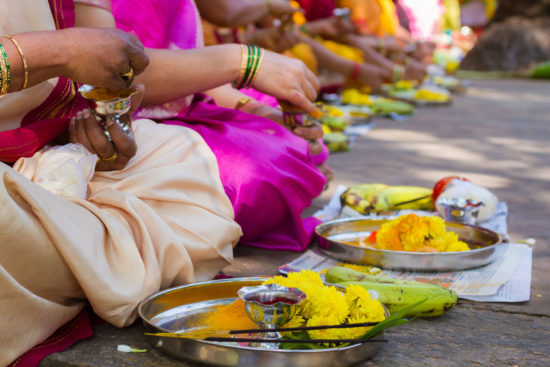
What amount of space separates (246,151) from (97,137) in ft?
1.70

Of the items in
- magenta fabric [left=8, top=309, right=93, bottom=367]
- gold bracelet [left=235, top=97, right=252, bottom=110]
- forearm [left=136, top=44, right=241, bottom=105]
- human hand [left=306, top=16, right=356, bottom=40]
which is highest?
forearm [left=136, top=44, right=241, bottom=105]

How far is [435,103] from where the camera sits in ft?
23.4

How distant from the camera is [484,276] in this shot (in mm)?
2096

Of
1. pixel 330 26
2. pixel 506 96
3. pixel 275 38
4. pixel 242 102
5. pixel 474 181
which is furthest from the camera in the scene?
pixel 506 96

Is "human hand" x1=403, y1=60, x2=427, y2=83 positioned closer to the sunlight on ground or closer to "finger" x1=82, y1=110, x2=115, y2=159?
the sunlight on ground

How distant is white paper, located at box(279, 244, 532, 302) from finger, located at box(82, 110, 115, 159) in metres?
0.60

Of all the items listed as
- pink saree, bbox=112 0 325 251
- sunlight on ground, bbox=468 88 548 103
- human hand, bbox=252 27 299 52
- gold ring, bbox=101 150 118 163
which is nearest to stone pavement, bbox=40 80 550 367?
sunlight on ground, bbox=468 88 548 103

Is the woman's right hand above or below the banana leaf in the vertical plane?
above

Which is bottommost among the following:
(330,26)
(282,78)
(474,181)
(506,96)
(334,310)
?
(506,96)

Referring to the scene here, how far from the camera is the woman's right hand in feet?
7.49

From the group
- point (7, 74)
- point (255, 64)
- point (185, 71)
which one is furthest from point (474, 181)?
point (7, 74)

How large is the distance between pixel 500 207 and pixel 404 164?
3.65ft

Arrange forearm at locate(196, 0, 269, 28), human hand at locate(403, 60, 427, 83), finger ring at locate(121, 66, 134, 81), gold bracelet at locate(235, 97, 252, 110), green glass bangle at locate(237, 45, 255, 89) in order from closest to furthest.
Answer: finger ring at locate(121, 66, 134, 81), green glass bangle at locate(237, 45, 255, 89), gold bracelet at locate(235, 97, 252, 110), forearm at locate(196, 0, 269, 28), human hand at locate(403, 60, 427, 83)

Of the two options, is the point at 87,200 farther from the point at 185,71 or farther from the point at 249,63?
the point at 249,63
